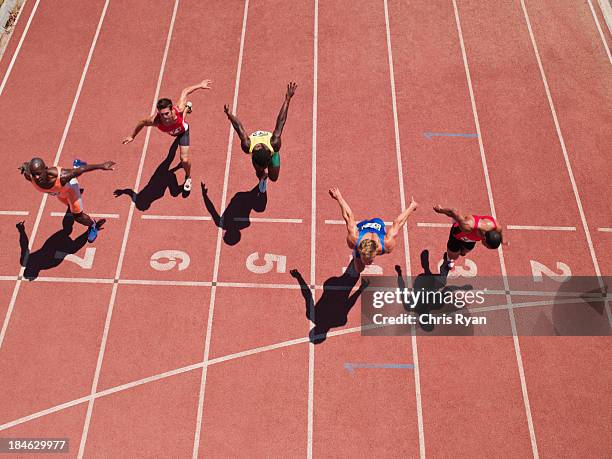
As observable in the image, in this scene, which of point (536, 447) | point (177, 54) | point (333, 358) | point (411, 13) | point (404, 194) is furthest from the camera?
point (411, 13)

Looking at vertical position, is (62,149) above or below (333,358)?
above

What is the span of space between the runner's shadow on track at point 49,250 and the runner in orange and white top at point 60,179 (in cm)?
74

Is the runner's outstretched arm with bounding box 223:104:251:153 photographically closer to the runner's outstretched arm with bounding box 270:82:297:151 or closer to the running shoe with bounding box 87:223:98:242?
the runner's outstretched arm with bounding box 270:82:297:151

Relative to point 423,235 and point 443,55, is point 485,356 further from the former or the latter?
point 443,55

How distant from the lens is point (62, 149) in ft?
31.3

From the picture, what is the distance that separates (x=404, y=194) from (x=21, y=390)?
7.94 metres

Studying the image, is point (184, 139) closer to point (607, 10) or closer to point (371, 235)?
point (371, 235)

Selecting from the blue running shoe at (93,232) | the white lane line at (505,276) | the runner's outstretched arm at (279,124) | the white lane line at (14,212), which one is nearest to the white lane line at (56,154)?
the white lane line at (14,212)

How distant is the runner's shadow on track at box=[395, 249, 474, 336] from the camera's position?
782 centimetres

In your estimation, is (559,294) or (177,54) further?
(177,54)

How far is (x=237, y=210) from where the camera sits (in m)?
8.85

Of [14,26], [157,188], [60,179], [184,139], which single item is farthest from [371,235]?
[14,26]

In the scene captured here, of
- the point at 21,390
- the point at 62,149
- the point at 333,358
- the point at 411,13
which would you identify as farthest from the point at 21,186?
the point at 411,13

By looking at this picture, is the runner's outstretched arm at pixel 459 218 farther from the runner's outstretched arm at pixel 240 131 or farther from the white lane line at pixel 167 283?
the white lane line at pixel 167 283
